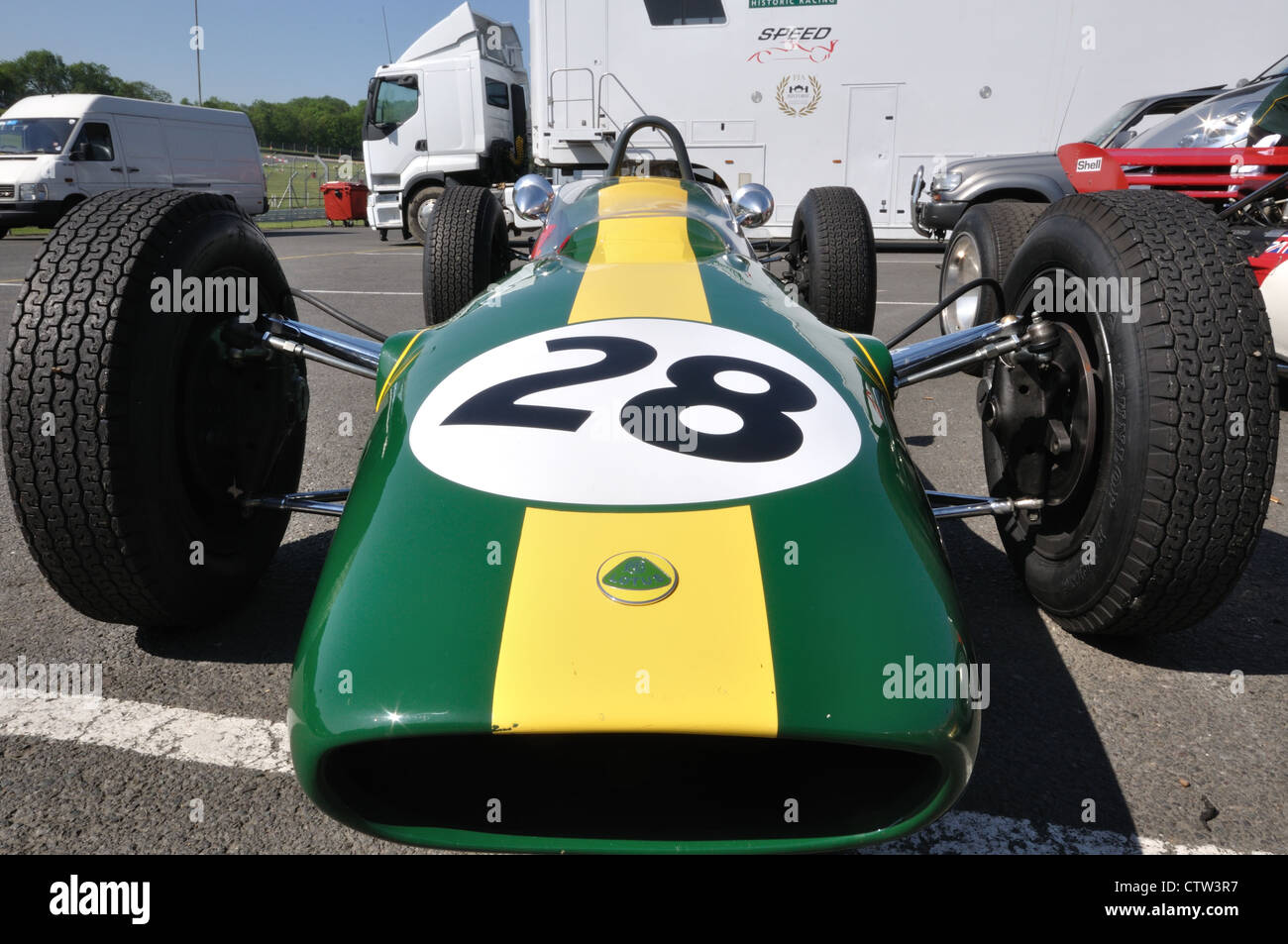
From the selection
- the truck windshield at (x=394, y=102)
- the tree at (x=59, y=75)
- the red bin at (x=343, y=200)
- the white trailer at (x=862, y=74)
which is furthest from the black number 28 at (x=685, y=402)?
the tree at (x=59, y=75)

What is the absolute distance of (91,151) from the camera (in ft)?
51.3

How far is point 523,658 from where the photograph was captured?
1203 mm

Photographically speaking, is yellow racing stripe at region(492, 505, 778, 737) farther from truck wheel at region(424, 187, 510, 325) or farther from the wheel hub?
truck wheel at region(424, 187, 510, 325)

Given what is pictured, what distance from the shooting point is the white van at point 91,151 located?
14.8 metres

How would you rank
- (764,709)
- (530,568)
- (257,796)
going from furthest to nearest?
(257,796), (530,568), (764,709)

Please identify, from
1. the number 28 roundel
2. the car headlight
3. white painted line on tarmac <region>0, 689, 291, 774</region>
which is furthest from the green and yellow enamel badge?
the car headlight

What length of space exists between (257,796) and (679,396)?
3.74 ft

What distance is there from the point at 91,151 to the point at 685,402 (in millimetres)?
A: 18121

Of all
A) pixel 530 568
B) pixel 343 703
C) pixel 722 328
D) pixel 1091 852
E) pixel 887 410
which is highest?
pixel 722 328

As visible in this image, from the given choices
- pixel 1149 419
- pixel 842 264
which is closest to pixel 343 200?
pixel 842 264

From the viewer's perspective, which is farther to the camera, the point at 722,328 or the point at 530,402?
the point at 722,328
